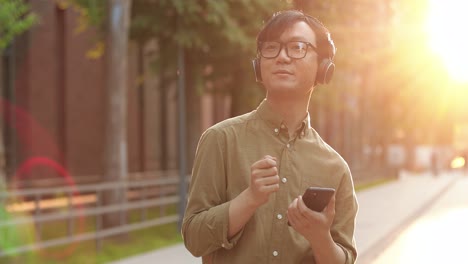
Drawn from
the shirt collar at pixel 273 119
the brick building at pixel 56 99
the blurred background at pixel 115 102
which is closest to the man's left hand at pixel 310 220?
the shirt collar at pixel 273 119

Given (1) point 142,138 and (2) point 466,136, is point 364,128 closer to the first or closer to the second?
(1) point 142,138

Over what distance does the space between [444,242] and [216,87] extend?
7177 millimetres

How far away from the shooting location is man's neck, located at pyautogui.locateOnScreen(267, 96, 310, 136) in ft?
10.4

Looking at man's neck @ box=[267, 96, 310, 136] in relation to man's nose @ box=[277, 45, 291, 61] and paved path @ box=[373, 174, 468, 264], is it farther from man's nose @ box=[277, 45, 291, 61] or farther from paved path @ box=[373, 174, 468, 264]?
paved path @ box=[373, 174, 468, 264]

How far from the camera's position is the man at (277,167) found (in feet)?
10.1

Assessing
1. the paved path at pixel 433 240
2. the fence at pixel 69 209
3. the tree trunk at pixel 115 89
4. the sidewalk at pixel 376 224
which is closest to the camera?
the fence at pixel 69 209

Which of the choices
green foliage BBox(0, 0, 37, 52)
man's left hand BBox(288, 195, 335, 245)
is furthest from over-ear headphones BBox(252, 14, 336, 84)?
green foliage BBox(0, 0, 37, 52)

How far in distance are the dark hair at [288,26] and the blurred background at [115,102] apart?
6311 millimetres

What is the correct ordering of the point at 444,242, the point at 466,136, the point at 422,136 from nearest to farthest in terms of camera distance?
the point at 444,242 < the point at 422,136 < the point at 466,136

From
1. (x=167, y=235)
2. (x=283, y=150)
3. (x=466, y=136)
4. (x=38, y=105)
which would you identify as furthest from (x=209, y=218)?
(x=466, y=136)

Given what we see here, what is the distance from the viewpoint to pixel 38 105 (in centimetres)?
2505

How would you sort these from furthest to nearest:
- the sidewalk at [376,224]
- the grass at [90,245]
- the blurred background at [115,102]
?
1. the blurred background at [115,102]
2. the sidewalk at [376,224]
3. the grass at [90,245]

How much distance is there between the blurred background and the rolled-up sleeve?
21.1ft

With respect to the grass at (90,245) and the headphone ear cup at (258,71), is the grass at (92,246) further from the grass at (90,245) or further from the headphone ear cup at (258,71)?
the headphone ear cup at (258,71)
